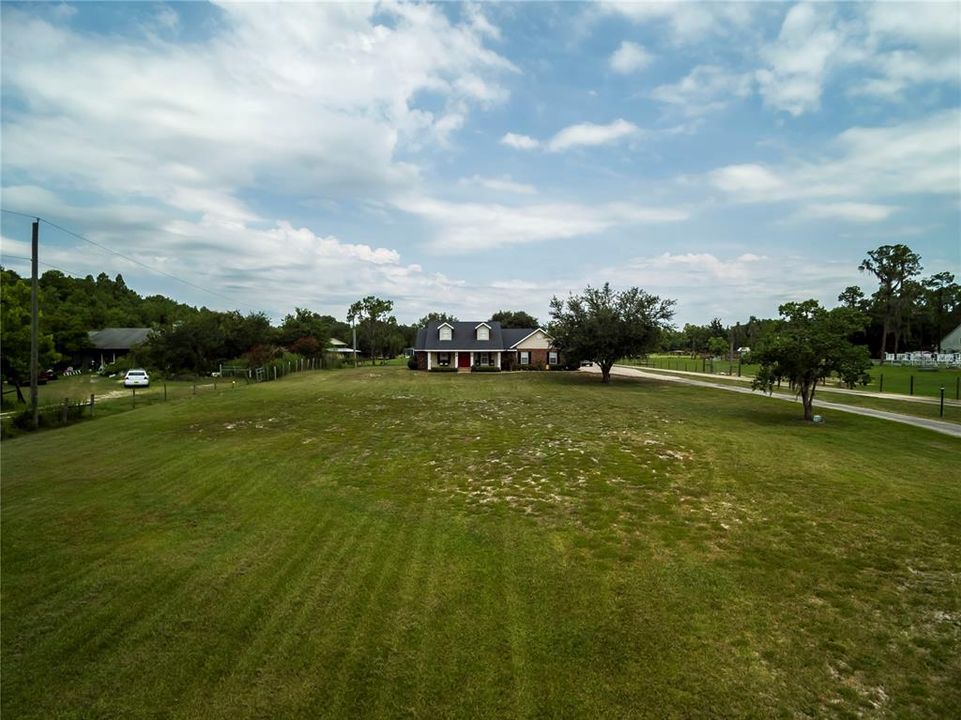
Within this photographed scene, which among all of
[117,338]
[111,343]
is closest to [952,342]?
[117,338]

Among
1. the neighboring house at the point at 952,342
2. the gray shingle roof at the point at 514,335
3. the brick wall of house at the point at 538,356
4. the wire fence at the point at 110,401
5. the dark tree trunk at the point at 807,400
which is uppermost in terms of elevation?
the neighboring house at the point at 952,342

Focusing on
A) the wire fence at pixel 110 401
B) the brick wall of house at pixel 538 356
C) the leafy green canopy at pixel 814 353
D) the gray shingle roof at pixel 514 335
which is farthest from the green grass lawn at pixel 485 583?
the gray shingle roof at pixel 514 335

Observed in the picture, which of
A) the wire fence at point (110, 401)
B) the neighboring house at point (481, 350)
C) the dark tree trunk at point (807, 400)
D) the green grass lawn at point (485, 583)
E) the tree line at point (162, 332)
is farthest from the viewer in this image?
the neighboring house at point (481, 350)

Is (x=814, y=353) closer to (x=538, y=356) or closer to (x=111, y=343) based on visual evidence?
(x=538, y=356)

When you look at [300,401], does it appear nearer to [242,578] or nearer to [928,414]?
[242,578]

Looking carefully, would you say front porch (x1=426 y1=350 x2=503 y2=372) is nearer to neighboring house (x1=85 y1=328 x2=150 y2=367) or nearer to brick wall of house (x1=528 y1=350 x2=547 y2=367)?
brick wall of house (x1=528 y1=350 x2=547 y2=367)

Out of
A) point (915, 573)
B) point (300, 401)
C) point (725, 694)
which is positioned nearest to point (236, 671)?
point (725, 694)

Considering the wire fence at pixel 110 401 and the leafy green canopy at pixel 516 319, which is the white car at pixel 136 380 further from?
the leafy green canopy at pixel 516 319
